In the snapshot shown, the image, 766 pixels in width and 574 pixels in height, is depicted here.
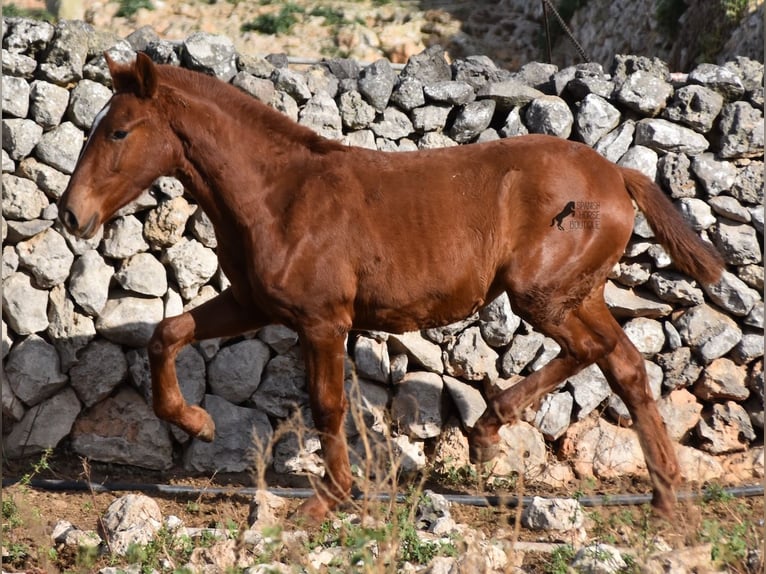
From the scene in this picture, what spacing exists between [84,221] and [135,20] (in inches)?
389

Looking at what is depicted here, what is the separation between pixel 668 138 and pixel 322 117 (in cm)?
235

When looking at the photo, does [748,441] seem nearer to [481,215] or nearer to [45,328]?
[481,215]

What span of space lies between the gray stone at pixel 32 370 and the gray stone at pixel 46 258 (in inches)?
15.2

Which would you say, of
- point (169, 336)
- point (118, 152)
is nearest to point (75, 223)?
point (118, 152)

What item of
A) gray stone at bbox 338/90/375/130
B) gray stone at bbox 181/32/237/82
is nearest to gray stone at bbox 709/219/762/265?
gray stone at bbox 338/90/375/130

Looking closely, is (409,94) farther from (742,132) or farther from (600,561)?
(600,561)

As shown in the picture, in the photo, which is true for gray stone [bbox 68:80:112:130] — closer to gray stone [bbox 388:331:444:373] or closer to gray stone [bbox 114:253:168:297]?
gray stone [bbox 114:253:168:297]

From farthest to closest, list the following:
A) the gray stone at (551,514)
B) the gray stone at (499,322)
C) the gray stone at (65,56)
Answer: the gray stone at (499,322) → the gray stone at (65,56) → the gray stone at (551,514)

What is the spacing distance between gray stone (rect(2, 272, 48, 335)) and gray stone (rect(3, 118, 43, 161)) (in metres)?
0.76

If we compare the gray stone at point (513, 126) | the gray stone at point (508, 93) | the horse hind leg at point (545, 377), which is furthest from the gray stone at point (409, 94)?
the horse hind leg at point (545, 377)

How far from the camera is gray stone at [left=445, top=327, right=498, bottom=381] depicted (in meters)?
6.44

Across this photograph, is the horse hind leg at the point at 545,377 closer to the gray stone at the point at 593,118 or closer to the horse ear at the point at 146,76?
the gray stone at the point at 593,118

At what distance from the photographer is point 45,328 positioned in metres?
6.15

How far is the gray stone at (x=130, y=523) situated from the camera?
4441 millimetres
